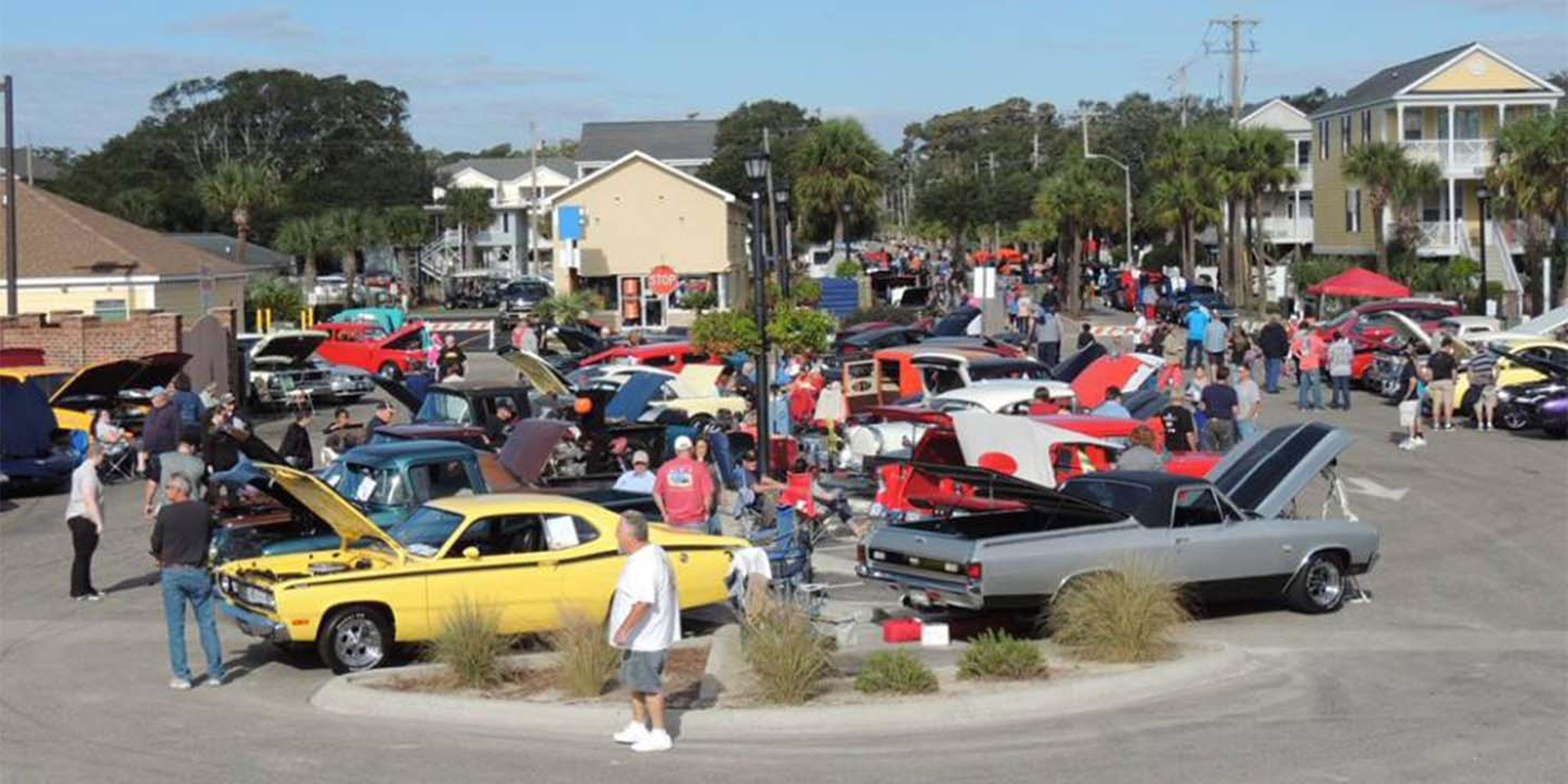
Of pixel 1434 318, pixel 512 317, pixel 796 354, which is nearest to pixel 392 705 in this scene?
pixel 796 354

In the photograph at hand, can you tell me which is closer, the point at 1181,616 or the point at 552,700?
the point at 552,700

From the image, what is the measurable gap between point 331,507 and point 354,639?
1.13 meters

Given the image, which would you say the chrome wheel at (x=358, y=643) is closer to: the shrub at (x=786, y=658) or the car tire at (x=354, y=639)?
the car tire at (x=354, y=639)

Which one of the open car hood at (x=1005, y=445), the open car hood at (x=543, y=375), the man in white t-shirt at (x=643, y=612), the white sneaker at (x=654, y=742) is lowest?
the white sneaker at (x=654, y=742)

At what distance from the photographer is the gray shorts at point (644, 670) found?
1098 cm

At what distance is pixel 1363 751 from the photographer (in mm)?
11375

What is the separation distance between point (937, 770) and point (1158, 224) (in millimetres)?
73690

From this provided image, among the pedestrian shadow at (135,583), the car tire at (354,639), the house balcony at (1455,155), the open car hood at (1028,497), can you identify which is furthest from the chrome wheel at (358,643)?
the house balcony at (1455,155)

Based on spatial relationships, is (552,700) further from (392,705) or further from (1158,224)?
(1158,224)

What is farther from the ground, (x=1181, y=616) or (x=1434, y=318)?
(x=1434, y=318)

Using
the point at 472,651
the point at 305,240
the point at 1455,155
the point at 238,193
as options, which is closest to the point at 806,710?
the point at 472,651

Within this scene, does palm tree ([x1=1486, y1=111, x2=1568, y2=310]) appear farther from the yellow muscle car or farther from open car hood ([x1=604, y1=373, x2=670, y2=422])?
the yellow muscle car

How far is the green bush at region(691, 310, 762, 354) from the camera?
108ft

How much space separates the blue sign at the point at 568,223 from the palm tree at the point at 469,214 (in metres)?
48.6
